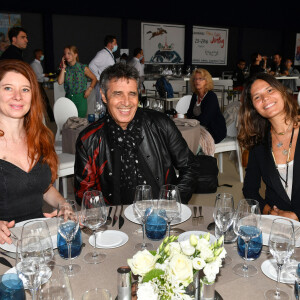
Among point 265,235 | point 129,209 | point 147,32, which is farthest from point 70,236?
point 147,32

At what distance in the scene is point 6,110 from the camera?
1.88 m

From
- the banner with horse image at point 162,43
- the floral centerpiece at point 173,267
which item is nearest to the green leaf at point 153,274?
the floral centerpiece at point 173,267

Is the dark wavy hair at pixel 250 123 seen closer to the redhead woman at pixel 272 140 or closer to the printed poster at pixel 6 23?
the redhead woman at pixel 272 140

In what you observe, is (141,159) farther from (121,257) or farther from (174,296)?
(174,296)

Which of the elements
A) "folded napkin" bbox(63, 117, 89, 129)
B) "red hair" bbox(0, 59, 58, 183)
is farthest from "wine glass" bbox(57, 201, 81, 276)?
"folded napkin" bbox(63, 117, 89, 129)

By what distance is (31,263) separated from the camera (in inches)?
40.6

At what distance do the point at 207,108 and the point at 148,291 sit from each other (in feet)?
12.6

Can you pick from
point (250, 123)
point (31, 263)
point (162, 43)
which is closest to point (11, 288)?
point (31, 263)

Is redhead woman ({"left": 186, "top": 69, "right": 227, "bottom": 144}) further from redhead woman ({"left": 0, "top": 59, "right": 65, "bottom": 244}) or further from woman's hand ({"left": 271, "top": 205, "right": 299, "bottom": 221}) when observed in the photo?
redhead woman ({"left": 0, "top": 59, "right": 65, "bottom": 244})

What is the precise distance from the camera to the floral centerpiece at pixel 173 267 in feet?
2.63

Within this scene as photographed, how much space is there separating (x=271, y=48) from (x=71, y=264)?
17.3 meters

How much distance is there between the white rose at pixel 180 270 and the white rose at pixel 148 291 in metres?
0.05

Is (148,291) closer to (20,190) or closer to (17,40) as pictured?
(20,190)

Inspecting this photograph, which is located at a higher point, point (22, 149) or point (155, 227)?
point (22, 149)
